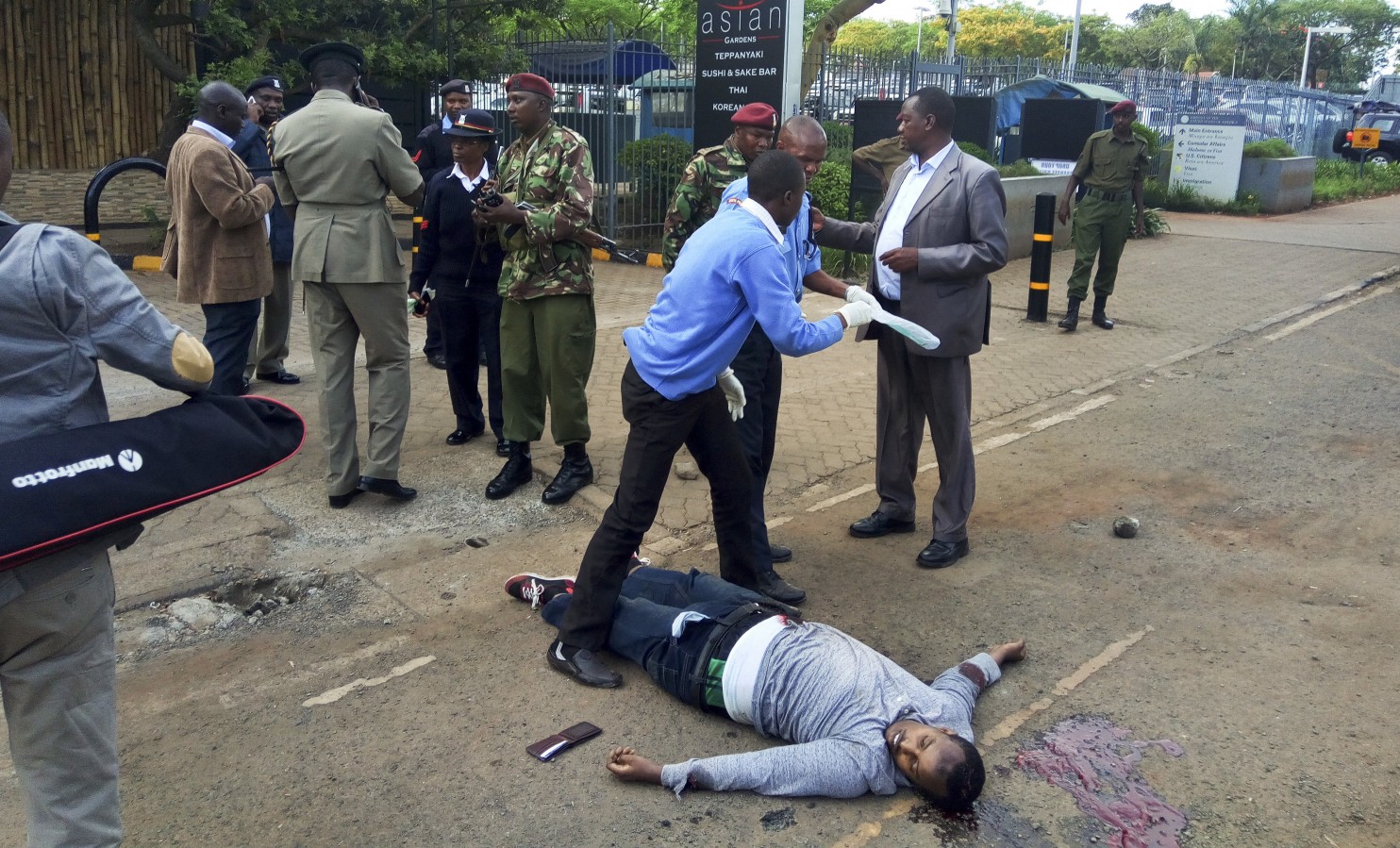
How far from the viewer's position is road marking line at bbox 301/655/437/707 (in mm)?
3904

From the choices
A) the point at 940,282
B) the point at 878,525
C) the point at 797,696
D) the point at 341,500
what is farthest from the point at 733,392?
the point at 341,500

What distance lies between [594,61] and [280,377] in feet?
21.8

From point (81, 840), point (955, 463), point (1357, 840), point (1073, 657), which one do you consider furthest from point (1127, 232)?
point (81, 840)

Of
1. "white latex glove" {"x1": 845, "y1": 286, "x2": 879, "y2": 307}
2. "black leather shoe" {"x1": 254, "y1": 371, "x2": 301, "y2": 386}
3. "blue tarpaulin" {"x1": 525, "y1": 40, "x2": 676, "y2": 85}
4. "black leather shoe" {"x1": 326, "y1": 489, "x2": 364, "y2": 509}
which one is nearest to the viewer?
"white latex glove" {"x1": 845, "y1": 286, "x2": 879, "y2": 307}

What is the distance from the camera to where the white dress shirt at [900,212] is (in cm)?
501

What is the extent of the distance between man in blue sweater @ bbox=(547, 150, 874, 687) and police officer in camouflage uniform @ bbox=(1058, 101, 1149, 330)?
664 cm

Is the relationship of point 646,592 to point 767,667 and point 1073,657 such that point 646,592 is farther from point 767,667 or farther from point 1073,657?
point 1073,657

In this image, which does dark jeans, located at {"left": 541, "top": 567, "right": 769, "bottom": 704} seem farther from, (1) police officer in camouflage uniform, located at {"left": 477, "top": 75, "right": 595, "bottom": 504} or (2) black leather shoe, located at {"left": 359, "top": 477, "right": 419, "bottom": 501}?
(2) black leather shoe, located at {"left": 359, "top": 477, "right": 419, "bottom": 501}

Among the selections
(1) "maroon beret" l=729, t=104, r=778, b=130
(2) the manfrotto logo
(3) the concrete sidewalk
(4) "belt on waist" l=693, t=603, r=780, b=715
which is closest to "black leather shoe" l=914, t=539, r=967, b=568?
(3) the concrete sidewalk

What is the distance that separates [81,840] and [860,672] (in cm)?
211

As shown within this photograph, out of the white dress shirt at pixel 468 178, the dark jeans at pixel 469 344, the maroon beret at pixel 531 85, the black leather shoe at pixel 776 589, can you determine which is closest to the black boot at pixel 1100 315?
the dark jeans at pixel 469 344

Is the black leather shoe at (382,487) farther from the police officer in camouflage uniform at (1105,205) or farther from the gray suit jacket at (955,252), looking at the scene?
the police officer in camouflage uniform at (1105,205)

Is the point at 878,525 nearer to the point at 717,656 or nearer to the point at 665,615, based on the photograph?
the point at 665,615

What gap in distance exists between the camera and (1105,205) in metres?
10.1
